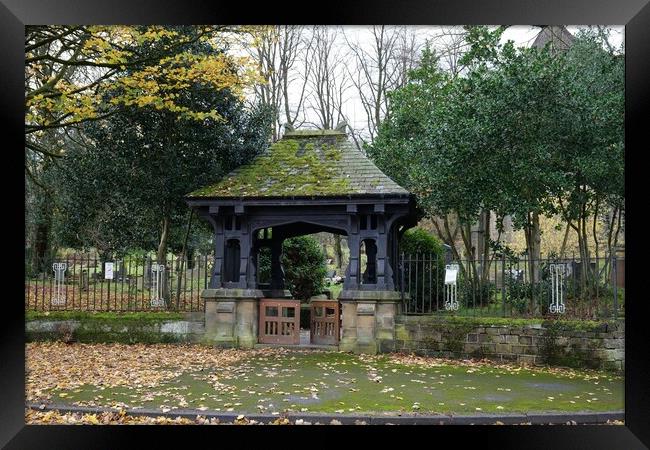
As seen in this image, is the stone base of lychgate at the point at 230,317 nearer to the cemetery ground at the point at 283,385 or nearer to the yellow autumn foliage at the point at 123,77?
the cemetery ground at the point at 283,385

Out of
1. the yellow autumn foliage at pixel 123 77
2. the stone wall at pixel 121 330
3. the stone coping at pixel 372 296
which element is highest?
the yellow autumn foliage at pixel 123 77

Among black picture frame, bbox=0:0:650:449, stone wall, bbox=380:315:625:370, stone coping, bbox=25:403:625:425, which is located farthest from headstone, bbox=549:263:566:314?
black picture frame, bbox=0:0:650:449

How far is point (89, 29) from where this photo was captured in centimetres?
974

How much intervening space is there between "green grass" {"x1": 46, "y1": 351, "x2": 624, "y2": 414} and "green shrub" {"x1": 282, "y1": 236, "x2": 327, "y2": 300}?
6637 millimetres

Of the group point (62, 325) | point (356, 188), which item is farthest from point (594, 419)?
point (62, 325)

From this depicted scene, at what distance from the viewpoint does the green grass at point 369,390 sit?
7156mm

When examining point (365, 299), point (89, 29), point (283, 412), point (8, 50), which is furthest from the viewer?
point (365, 299)

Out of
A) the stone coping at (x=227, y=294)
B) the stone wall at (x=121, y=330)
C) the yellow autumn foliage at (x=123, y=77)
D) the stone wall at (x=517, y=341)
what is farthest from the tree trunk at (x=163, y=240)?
the stone wall at (x=517, y=341)

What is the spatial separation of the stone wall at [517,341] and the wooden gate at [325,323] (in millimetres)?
1226

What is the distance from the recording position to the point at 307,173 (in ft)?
41.5

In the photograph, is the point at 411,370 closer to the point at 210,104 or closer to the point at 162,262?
the point at 162,262

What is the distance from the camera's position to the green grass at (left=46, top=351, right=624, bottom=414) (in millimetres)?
7156

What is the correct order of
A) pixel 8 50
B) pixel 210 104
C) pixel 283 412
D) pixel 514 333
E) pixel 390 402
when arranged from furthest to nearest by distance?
pixel 210 104 → pixel 514 333 → pixel 390 402 → pixel 283 412 → pixel 8 50

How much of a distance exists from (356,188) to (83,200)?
23.1ft
